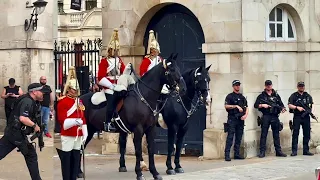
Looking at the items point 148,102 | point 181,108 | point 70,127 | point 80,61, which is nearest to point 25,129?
point 70,127

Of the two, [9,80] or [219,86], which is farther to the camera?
[9,80]

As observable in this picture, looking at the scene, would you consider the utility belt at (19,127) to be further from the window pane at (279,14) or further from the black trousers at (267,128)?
the window pane at (279,14)

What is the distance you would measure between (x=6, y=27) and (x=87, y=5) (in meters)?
27.8

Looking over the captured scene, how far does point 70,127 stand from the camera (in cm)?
1131

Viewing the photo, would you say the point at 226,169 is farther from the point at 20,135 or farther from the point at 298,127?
the point at 20,135

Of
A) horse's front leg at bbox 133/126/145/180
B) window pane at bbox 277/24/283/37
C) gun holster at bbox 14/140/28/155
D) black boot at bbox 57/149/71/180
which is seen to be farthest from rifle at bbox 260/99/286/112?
gun holster at bbox 14/140/28/155

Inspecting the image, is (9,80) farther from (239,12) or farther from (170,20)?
(239,12)

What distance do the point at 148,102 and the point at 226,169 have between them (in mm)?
2337

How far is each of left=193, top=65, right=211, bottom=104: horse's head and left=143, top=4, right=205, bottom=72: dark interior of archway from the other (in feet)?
9.25

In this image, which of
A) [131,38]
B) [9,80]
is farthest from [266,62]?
[9,80]

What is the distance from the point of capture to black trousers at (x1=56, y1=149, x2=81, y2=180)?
11.3m

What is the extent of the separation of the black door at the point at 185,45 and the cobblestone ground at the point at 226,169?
589mm

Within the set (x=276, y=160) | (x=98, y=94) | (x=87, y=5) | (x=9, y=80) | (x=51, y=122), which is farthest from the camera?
(x=87, y=5)

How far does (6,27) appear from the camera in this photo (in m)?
21.7
